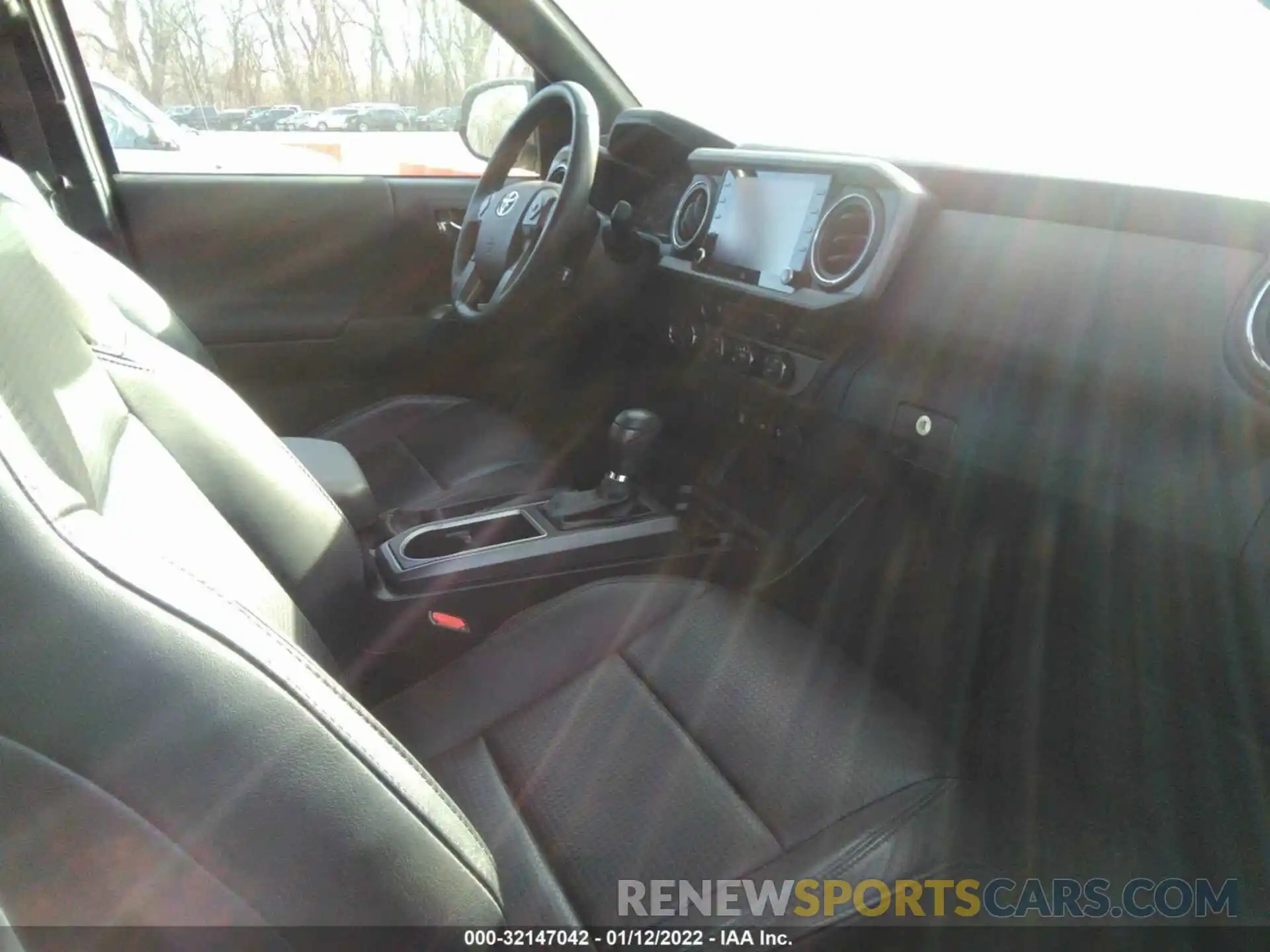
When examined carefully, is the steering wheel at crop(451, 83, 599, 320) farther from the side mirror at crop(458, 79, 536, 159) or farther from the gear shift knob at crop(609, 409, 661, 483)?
the gear shift knob at crop(609, 409, 661, 483)

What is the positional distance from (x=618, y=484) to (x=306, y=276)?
4.03ft

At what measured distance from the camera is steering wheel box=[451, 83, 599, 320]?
170 cm

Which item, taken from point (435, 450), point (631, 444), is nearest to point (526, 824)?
point (631, 444)

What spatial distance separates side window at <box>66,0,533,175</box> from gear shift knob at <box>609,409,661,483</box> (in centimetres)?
95

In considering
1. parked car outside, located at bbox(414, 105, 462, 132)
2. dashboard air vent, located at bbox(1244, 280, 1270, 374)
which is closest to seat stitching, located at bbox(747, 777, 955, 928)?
dashboard air vent, located at bbox(1244, 280, 1270, 374)

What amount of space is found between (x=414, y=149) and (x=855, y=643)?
5.36 ft

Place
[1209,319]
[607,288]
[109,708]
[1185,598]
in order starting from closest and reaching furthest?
[109,708]
[1209,319]
[1185,598]
[607,288]

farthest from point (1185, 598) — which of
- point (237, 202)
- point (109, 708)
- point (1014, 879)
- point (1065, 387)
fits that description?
point (237, 202)

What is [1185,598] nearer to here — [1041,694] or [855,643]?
[1041,694]

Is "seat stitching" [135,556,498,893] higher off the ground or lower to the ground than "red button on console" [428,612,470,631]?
higher

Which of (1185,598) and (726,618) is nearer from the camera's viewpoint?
(1185,598)

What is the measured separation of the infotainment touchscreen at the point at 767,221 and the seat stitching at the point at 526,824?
0.85 m

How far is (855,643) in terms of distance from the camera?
165 centimetres

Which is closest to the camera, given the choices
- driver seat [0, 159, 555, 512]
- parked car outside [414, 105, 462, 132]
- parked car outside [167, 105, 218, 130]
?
driver seat [0, 159, 555, 512]
